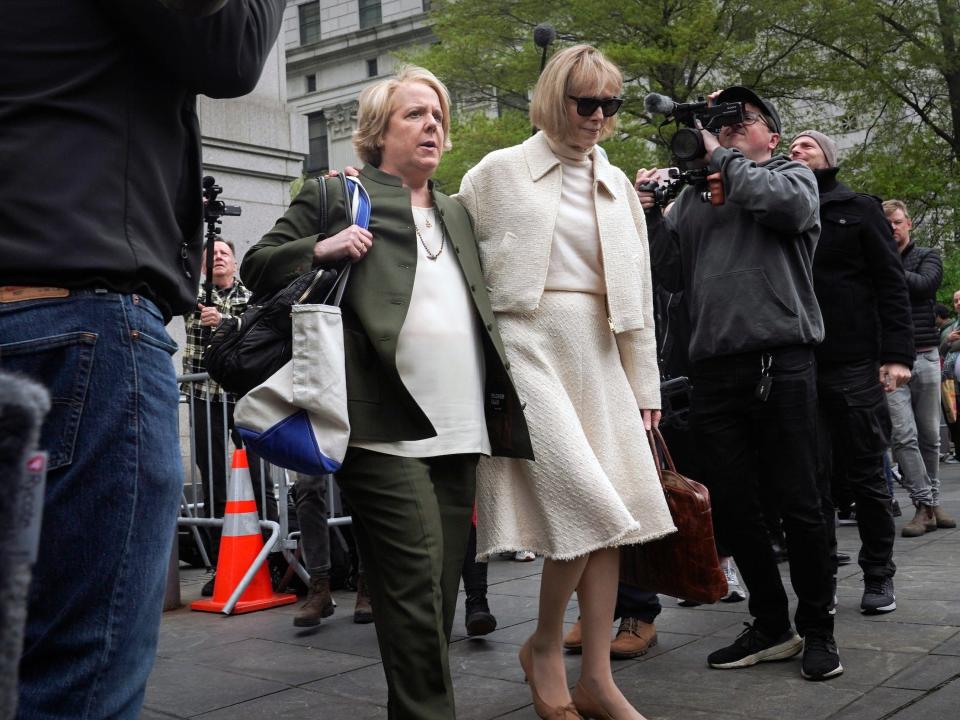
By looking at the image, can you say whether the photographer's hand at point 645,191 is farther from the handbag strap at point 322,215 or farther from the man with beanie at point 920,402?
the man with beanie at point 920,402

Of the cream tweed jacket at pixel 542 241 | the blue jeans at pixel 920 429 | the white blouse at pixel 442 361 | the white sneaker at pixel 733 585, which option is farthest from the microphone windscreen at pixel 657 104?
the blue jeans at pixel 920 429

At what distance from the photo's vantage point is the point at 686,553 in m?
3.67

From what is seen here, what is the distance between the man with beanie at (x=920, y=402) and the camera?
7957mm

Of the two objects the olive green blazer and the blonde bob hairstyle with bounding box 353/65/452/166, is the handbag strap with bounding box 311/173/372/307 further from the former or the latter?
the blonde bob hairstyle with bounding box 353/65/452/166

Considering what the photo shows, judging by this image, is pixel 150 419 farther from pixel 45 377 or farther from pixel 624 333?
pixel 624 333


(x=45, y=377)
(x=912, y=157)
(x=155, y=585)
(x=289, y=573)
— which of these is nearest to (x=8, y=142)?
(x=45, y=377)

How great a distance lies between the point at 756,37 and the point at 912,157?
13.3 feet

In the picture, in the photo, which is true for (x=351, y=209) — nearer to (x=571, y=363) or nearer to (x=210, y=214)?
(x=571, y=363)

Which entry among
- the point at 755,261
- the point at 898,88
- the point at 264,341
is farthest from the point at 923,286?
the point at 898,88

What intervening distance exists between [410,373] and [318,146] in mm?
55940

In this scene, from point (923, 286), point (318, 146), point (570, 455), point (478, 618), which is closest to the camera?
point (570, 455)

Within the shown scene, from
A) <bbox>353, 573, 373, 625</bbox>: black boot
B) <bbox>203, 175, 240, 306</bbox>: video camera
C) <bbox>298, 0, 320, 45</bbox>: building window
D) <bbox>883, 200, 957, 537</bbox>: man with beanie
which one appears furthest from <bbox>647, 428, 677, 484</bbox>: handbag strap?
<bbox>298, 0, 320, 45</bbox>: building window

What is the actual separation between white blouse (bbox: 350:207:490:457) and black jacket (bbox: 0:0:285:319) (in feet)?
4.26

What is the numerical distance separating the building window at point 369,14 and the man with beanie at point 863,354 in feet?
170
